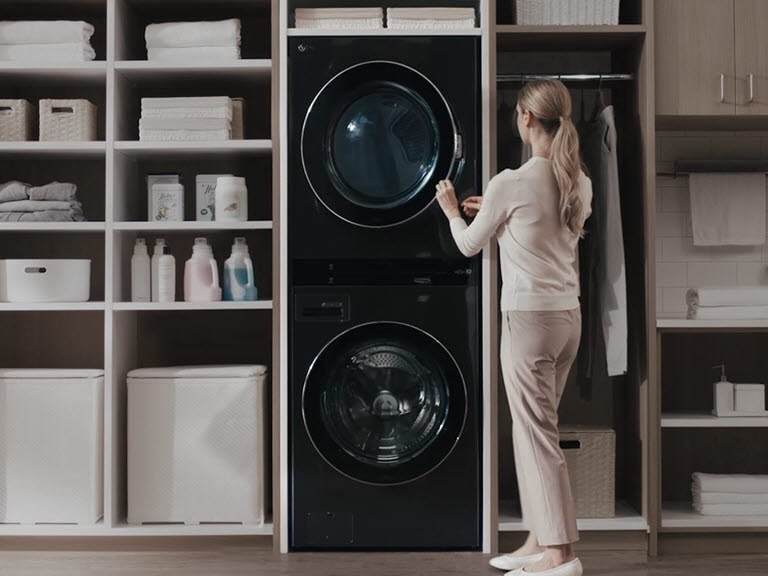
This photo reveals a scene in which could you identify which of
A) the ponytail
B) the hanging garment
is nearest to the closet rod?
the hanging garment

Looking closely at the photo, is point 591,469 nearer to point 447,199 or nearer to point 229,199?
point 447,199

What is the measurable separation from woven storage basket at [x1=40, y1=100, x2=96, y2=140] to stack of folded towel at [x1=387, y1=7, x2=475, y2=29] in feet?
3.72

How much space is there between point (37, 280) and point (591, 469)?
2048 millimetres

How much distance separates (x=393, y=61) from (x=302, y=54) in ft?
1.02

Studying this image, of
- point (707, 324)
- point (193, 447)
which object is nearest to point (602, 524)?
point (707, 324)

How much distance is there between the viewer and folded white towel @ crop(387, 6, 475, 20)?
309 centimetres

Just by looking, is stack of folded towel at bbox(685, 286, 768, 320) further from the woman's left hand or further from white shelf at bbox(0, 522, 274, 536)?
white shelf at bbox(0, 522, 274, 536)

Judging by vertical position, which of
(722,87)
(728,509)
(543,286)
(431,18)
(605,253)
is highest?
(431,18)

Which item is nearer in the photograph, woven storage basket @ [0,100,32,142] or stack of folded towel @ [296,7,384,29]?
stack of folded towel @ [296,7,384,29]

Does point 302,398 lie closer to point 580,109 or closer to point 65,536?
point 65,536

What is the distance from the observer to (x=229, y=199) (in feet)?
10.4

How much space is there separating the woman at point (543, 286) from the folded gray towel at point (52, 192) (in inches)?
58.1

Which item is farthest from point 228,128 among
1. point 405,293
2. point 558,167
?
point 558,167

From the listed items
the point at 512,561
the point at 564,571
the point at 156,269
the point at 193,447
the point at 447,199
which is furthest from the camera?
the point at 156,269
